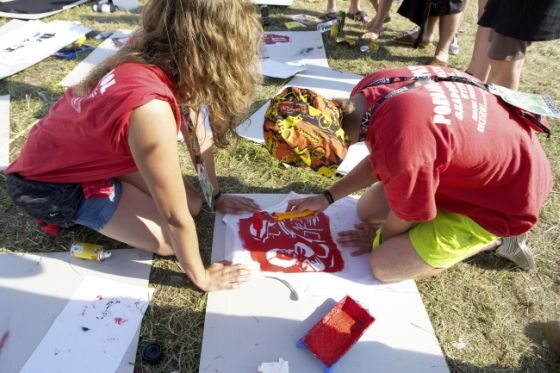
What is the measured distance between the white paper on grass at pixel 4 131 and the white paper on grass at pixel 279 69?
5.83ft

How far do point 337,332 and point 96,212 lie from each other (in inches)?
43.0

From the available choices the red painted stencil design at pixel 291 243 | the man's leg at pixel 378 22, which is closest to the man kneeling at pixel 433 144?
the red painted stencil design at pixel 291 243

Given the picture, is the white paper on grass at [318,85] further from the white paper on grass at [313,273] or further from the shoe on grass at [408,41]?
the shoe on grass at [408,41]

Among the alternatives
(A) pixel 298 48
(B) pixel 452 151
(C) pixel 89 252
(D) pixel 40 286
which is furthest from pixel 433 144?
(A) pixel 298 48

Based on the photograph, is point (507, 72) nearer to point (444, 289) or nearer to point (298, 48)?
point (444, 289)

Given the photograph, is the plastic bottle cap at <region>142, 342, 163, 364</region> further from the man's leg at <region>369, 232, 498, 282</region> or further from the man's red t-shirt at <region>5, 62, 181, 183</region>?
the man's leg at <region>369, 232, 498, 282</region>

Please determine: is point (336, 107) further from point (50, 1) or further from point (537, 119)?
point (50, 1)

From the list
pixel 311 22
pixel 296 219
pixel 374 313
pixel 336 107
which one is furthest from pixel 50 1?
pixel 374 313

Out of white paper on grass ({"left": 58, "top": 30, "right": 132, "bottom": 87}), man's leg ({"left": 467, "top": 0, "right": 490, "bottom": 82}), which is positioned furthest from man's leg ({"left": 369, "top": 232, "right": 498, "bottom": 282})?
white paper on grass ({"left": 58, "top": 30, "right": 132, "bottom": 87})

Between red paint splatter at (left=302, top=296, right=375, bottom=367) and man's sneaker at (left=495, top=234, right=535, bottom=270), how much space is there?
0.81 meters

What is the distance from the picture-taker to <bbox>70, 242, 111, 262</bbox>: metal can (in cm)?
172

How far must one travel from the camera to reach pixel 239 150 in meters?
2.42

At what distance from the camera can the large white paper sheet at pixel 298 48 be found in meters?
3.44

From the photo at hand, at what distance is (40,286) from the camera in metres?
1.65
